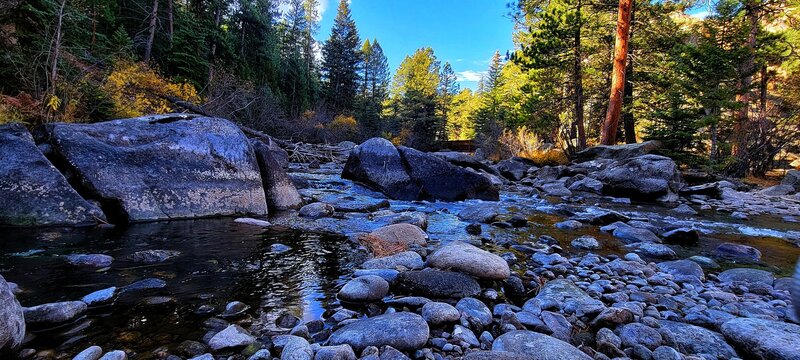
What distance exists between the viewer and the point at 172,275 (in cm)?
274

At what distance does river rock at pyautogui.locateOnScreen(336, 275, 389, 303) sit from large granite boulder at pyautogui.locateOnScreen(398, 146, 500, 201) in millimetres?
5418

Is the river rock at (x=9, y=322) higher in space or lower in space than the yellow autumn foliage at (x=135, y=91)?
lower

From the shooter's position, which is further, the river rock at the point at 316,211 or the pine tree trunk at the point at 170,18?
the pine tree trunk at the point at 170,18

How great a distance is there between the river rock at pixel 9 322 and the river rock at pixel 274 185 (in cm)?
417

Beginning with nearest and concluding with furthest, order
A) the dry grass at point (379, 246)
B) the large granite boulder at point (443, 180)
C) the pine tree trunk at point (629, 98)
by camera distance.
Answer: the dry grass at point (379, 246), the large granite boulder at point (443, 180), the pine tree trunk at point (629, 98)

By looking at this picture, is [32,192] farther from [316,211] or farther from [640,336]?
[640,336]

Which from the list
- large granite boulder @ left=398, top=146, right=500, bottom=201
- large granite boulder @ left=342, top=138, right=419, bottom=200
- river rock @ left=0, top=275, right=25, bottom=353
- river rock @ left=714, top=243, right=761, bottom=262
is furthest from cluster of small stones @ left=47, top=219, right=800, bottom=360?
large granite boulder @ left=398, top=146, right=500, bottom=201

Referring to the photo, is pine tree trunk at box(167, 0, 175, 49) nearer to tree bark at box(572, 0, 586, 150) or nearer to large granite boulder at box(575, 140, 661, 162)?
tree bark at box(572, 0, 586, 150)

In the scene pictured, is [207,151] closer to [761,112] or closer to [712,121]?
[712,121]

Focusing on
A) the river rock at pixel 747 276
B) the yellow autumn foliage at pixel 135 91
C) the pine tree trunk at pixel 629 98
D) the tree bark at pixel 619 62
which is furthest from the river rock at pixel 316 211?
the pine tree trunk at pixel 629 98

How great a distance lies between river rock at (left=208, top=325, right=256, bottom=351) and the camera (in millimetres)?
1789

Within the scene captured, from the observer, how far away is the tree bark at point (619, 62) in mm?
12719

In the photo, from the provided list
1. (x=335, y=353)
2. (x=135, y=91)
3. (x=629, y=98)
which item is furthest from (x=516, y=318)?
(x=629, y=98)

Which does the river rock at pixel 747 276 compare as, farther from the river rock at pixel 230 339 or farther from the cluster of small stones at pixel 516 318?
the river rock at pixel 230 339
